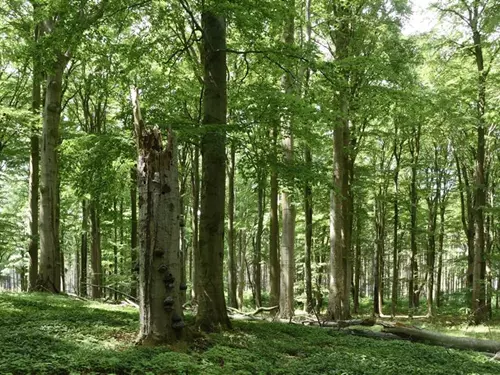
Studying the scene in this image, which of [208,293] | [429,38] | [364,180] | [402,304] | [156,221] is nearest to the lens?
[156,221]

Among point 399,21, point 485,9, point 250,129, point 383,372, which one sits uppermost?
point 485,9

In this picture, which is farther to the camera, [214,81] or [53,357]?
[214,81]

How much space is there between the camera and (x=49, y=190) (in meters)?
12.9

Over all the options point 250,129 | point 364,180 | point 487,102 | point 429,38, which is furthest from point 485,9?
point 250,129

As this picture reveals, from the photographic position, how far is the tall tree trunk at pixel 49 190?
1278 centimetres

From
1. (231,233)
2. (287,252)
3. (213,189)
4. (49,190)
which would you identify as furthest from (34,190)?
(213,189)

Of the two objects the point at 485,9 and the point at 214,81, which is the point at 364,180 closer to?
the point at 485,9

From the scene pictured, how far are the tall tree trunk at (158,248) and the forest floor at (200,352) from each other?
36 centimetres

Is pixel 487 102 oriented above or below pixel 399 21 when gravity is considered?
below

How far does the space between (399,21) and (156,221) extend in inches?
455

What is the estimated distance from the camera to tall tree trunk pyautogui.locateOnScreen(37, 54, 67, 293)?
12781mm

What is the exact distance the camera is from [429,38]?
17078 millimetres

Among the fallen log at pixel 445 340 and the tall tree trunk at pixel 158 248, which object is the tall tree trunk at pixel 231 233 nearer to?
the fallen log at pixel 445 340

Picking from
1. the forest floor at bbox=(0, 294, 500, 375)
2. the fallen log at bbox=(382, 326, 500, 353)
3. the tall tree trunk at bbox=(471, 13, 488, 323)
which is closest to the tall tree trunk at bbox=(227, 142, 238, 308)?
the fallen log at bbox=(382, 326, 500, 353)
